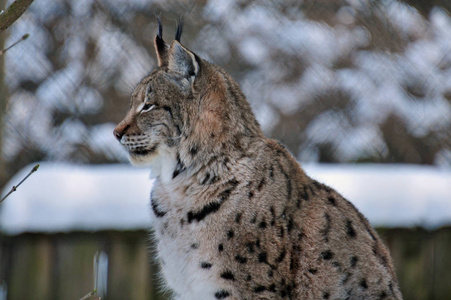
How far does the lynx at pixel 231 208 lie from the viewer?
10.2 ft

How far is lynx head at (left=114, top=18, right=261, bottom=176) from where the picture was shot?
10.9 feet

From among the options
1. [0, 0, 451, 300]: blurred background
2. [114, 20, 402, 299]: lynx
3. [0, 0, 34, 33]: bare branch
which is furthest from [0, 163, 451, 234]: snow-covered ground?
[0, 0, 34, 33]: bare branch

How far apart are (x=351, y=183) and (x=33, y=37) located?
95.1 inches

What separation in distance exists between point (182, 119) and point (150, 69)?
1.73 metres

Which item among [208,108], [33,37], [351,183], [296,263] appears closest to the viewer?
[296,263]

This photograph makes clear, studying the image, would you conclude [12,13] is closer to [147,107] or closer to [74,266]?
[147,107]

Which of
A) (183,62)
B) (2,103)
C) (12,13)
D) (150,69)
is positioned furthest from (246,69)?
(12,13)

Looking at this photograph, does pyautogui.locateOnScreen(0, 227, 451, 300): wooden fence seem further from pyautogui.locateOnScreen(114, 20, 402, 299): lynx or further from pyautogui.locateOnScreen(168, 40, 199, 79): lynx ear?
pyautogui.locateOnScreen(168, 40, 199, 79): lynx ear

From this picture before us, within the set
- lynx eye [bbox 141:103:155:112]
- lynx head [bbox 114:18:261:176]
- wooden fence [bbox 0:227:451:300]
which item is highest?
lynx eye [bbox 141:103:155:112]

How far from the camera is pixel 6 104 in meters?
5.12

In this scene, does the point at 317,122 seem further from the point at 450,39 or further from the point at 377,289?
the point at 377,289

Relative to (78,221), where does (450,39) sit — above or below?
below

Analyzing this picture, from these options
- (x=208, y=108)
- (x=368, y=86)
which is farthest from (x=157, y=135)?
(x=368, y=86)

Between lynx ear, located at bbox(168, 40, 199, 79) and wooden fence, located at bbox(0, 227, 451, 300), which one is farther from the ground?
lynx ear, located at bbox(168, 40, 199, 79)
